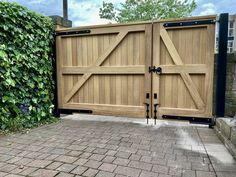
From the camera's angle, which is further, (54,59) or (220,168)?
(54,59)

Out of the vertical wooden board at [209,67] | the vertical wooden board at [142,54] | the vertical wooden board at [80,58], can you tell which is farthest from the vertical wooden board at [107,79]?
the vertical wooden board at [209,67]

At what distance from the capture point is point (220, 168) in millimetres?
2107

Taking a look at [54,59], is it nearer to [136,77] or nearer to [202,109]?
[136,77]

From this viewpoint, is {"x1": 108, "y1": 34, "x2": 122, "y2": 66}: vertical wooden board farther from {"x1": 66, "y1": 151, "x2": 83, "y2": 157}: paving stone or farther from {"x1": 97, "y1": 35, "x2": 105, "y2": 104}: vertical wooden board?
{"x1": 66, "y1": 151, "x2": 83, "y2": 157}: paving stone

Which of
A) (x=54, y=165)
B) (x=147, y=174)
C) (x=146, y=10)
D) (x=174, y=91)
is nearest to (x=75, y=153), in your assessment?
(x=54, y=165)

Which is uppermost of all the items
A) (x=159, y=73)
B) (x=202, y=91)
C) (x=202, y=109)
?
(x=159, y=73)

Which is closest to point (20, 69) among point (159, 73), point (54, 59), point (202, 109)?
point (54, 59)

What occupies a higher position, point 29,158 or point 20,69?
point 20,69

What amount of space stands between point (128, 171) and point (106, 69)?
7.44 ft

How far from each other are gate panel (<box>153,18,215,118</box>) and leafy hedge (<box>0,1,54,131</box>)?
6.74 ft

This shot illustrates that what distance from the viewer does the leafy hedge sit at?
10.6 feet

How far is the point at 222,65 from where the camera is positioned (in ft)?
11.0

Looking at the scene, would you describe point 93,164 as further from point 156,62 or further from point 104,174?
point 156,62

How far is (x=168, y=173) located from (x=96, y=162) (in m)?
0.73
